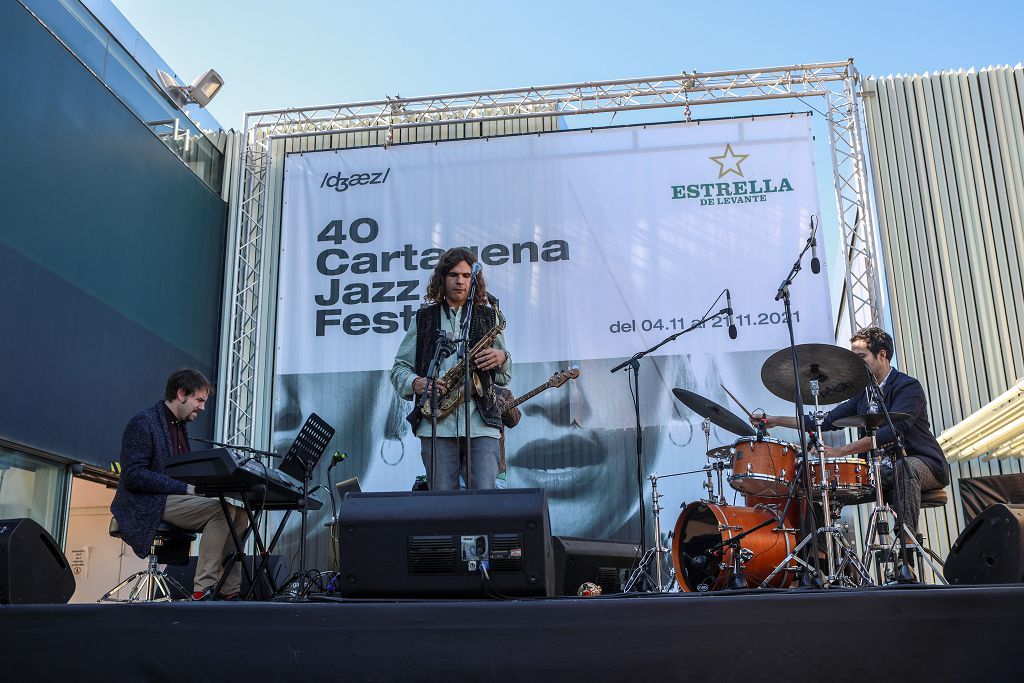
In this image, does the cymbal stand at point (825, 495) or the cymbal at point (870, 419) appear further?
the cymbal stand at point (825, 495)

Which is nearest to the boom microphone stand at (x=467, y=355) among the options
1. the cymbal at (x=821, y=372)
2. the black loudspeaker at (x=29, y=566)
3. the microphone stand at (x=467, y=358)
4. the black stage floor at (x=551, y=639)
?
the microphone stand at (x=467, y=358)

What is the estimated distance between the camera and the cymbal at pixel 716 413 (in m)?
4.76

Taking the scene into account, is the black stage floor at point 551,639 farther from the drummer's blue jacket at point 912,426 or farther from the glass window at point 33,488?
the glass window at point 33,488

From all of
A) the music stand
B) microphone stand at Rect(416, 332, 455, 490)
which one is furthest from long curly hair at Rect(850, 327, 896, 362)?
the music stand

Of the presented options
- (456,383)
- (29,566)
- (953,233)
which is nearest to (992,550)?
(456,383)

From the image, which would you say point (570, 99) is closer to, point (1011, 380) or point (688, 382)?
point (688, 382)

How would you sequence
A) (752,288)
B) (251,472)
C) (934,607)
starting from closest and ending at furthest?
(934,607)
(251,472)
(752,288)

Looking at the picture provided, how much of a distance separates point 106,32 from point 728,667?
701cm

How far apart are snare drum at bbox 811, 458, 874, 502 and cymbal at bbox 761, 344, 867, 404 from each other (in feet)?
1.15

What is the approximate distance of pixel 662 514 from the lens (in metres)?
6.89

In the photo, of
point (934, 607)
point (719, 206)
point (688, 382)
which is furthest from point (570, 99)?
point (934, 607)

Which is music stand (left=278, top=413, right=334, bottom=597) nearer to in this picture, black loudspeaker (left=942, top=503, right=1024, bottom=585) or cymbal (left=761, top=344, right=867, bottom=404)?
cymbal (left=761, top=344, right=867, bottom=404)

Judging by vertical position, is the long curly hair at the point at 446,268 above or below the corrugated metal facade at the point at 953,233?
below

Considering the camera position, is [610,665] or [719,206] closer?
[610,665]
